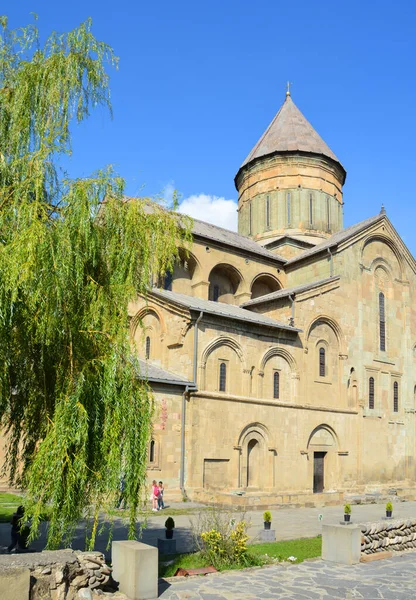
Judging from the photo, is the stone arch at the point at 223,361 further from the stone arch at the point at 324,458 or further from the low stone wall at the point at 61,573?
the low stone wall at the point at 61,573

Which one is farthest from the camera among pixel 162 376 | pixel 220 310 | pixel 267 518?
pixel 220 310

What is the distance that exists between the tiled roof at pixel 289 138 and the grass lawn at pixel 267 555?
1014 inches

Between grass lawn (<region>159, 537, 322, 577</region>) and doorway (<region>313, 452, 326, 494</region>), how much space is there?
11771 mm

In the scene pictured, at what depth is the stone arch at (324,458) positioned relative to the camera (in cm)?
2506

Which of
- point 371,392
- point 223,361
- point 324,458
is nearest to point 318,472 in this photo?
point 324,458

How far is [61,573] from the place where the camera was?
7352 millimetres

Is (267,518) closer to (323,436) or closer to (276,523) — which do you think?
(276,523)

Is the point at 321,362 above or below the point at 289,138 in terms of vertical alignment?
below

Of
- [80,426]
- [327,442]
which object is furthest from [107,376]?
[327,442]

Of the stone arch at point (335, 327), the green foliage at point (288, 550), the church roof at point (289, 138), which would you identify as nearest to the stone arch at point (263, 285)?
the stone arch at point (335, 327)

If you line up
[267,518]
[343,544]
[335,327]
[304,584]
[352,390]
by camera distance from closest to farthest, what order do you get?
[304,584]
[343,544]
[267,518]
[335,327]
[352,390]

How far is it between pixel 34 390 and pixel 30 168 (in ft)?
11.2

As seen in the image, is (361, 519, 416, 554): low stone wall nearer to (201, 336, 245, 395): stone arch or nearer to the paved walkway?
the paved walkway

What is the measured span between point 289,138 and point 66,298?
2952 cm
